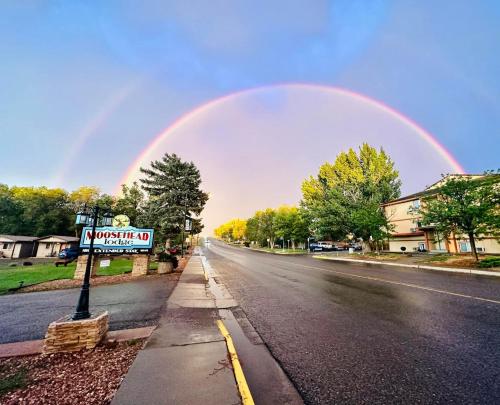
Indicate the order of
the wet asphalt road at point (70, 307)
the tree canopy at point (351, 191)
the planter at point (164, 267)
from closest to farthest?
1. the wet asphalt road at point (70, 307)
2. the planter at point (164, 267)
3. the tree canopy at point (351, 191)

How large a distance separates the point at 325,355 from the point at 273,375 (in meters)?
1.15

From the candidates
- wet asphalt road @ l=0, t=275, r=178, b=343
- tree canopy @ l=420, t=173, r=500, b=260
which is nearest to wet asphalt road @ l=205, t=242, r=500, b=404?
wet asphalt road @ l=0, t=275, r=178, b=343

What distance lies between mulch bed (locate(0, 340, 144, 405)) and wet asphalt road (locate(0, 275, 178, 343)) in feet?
5.40

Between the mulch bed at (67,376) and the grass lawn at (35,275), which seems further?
the grass lawn at (35,275)

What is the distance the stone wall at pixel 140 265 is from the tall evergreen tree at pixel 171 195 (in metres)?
14.5

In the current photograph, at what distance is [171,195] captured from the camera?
31328 mm

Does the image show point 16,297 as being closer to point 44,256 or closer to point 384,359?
point 384,359

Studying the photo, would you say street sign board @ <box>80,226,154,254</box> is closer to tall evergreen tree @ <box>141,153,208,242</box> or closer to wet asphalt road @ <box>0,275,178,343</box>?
wet asphalt road @ <box>0,275,178,343</box>

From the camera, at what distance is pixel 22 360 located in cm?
416

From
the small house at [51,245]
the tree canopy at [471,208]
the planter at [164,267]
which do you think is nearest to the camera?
the planter at [164,267]

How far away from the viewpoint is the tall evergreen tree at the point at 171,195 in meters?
30.7

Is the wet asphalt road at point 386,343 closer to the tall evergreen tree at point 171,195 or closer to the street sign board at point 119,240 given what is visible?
the street sign board at point 119,240

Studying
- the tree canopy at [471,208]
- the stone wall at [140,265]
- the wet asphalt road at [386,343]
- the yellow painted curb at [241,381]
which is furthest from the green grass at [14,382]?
the tree canopy at [471,208]

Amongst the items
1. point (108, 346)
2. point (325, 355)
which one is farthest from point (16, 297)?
point (325, 355)
